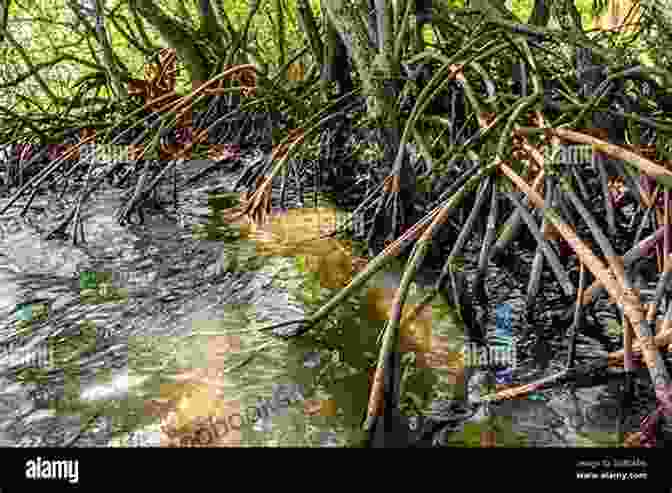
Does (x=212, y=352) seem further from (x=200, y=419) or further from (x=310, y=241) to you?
(x=310, y=241)

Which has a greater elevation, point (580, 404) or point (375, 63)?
point (375, 63)

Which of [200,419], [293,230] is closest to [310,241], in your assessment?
[293,230]

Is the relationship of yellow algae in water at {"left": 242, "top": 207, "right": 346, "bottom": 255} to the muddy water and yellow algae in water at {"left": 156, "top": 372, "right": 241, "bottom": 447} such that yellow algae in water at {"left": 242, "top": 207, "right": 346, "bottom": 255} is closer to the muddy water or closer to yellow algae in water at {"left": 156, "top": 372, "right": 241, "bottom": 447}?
the muddy water

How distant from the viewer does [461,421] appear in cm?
193

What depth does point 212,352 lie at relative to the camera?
7.91 ft

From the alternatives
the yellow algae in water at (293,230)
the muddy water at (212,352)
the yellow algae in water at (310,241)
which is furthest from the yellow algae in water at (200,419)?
the yellow algae in water at (293,230)

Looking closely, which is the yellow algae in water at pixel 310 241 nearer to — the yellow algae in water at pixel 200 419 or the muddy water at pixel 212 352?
the muddy water at pixel 212 352

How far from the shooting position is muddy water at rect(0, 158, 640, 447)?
1941 millimetres

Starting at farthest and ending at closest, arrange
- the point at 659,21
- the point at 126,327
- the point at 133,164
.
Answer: the point at 133,164 < the point at 126,327 < the point at 659,21

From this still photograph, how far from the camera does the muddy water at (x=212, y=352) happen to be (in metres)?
1.94

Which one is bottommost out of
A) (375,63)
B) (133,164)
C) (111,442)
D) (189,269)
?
(111,442)

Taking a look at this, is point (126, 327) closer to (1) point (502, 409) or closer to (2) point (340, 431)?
(2) point (340, 431)

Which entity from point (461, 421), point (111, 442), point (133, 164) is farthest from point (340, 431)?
point (133, 164)

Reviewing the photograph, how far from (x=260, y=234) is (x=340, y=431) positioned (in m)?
2.01
